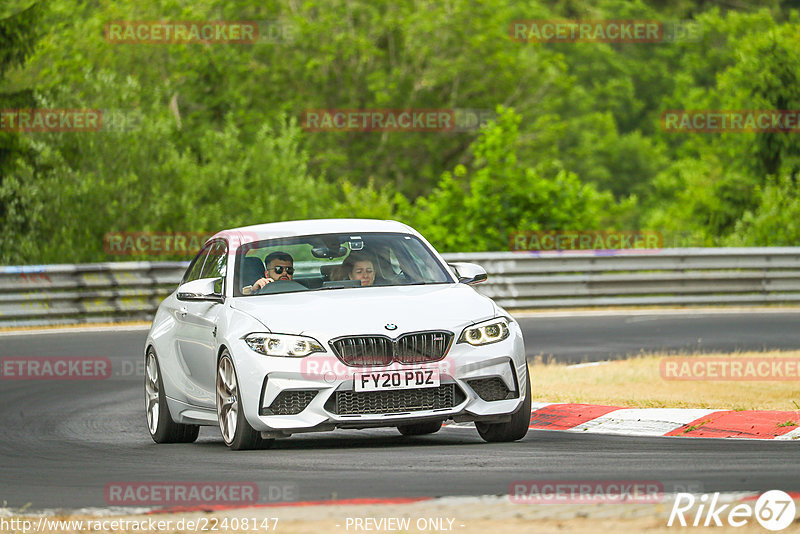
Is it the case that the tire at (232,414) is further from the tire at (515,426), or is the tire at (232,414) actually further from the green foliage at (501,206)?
the green foliage at (501,206)

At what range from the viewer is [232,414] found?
30.5ft

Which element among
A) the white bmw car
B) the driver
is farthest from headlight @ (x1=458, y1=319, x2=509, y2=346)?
the driver

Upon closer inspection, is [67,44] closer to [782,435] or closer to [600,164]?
[600,164]

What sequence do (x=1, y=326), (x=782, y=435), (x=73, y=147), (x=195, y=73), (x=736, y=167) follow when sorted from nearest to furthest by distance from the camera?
(x=782, y=435) → (x=1, y=326) → (x=73, y=147) → (x=736, y=167) → (x=195, y=73)

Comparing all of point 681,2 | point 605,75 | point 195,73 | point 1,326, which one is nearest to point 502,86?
point 195,73

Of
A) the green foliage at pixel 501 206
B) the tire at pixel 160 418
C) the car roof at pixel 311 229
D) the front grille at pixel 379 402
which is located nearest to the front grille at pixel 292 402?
the front grille at pixel 379 402

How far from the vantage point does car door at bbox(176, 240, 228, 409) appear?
974cm

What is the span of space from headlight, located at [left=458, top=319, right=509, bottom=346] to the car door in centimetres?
171

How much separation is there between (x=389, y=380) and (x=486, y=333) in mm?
757

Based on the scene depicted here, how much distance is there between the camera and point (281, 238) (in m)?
10.3

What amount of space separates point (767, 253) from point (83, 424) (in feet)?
52.5

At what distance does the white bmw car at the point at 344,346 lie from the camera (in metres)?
8.85

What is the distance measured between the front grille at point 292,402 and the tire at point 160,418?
1873mm

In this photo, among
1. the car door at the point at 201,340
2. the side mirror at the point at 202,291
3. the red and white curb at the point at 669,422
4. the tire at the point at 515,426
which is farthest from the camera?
the side mirror at the point at 202,291
